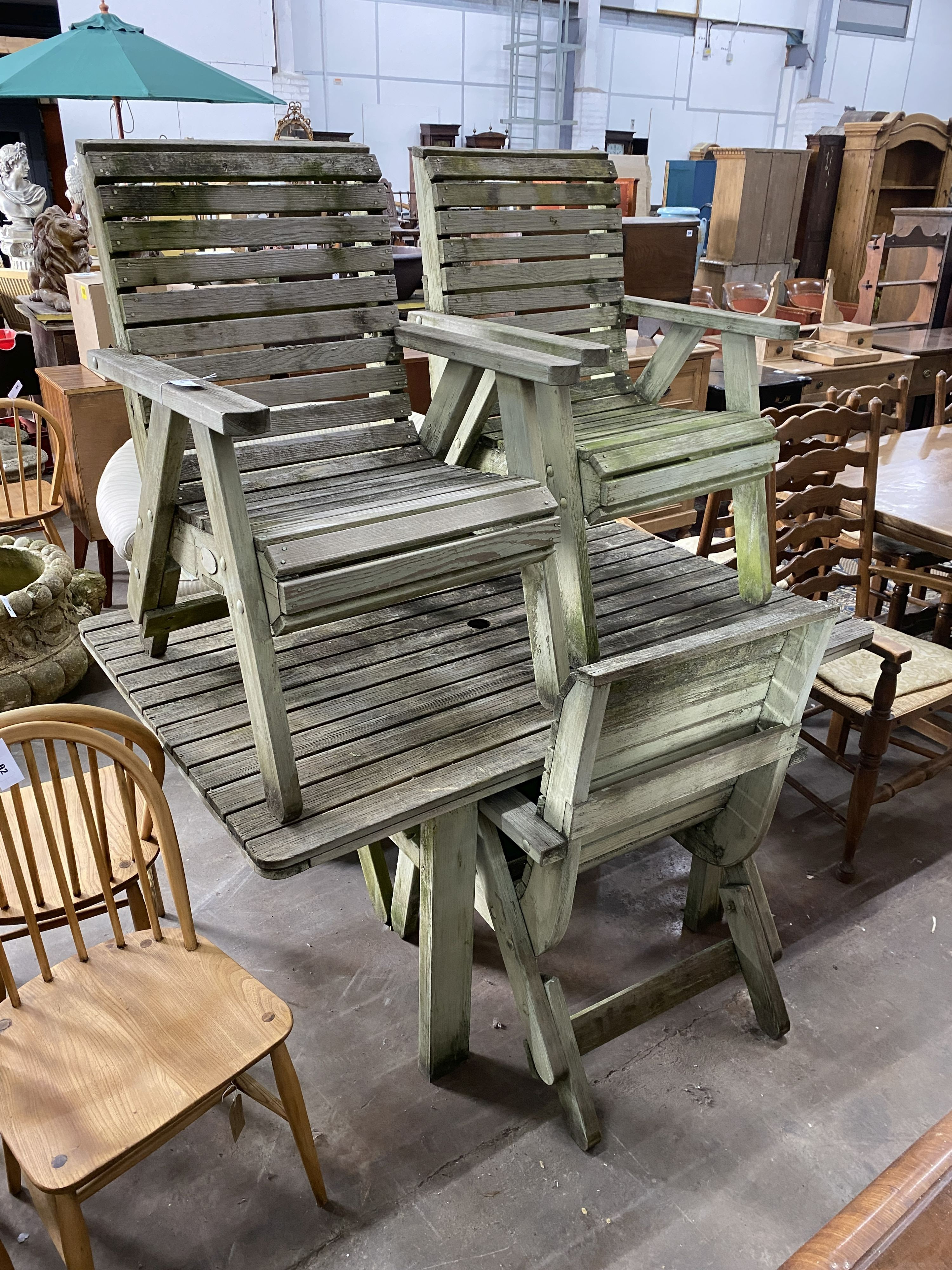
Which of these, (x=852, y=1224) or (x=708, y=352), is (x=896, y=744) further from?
(x=708, y=352)

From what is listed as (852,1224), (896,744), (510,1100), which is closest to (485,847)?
(510,1100)

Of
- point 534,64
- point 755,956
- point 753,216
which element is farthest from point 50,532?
point 534,64

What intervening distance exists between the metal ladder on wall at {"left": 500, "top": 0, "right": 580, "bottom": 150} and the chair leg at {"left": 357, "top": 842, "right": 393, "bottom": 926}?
1014cm

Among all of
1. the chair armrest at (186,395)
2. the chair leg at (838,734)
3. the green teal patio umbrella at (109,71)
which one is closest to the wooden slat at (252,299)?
the chair armrest at (186,395)

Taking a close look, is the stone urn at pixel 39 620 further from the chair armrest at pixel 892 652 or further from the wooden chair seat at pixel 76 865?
the chair armrest at pixel 892 652

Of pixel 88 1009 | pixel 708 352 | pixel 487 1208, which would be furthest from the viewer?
pixel 708 352

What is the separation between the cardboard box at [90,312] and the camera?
3139 mm

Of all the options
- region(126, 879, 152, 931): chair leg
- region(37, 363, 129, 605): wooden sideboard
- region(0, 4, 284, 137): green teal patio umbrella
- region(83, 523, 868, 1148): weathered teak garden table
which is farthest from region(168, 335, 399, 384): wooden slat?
region(0, 4, 284, 137): green teal patio umbrella

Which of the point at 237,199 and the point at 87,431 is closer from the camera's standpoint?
the point at 237,199

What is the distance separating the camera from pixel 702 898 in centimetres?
211

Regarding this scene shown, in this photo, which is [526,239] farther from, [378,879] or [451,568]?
[378,879]

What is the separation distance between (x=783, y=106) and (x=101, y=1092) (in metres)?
14.4

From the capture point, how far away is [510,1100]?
1.76 meters

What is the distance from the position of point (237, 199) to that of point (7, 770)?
139 centimetres
